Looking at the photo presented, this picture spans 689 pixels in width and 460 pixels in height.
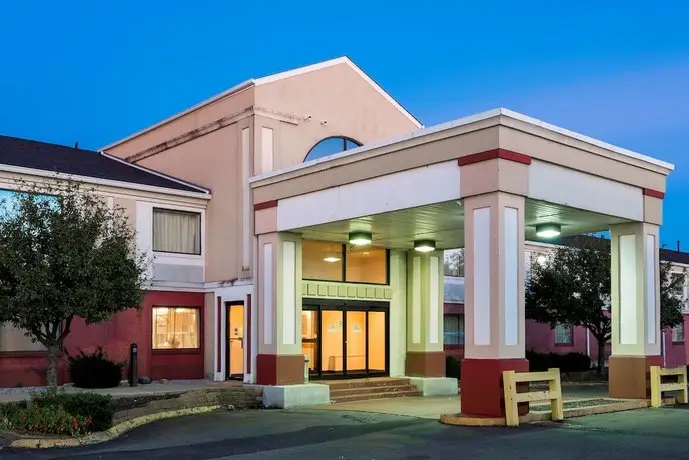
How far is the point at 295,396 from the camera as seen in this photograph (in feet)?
63.8

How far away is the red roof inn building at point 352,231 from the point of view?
15.2 metres

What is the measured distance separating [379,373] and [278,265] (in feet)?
17.5

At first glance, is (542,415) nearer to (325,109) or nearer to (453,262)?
(325,109)

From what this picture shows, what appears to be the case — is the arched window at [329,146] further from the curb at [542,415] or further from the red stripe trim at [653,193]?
the curb at [542,415]

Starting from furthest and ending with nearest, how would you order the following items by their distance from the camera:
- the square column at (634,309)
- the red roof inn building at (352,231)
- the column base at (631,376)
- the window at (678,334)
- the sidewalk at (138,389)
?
the window at (678,334) < the square column at (634,309) < the column base at (631,376) < the sidewalk at (138,389) < the red roof inn building at (352,231)

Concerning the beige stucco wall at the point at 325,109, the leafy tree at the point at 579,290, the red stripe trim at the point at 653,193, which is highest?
the beige stucco wall at the point at 325,109

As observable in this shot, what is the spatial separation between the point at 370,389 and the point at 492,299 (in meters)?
7.60

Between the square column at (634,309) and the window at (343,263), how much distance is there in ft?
22.7

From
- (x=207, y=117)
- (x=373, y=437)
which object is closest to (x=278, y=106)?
(x=207, y=117)

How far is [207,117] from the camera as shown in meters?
23.5

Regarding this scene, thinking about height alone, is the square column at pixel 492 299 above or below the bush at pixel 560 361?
above

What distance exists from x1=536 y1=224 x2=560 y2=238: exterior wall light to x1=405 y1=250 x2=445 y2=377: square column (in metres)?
5.02

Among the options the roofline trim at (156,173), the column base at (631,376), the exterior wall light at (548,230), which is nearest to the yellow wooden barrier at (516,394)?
the column base at (631,376)

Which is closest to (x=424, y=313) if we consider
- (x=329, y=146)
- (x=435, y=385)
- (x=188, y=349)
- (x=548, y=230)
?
(x=435, y=385)
